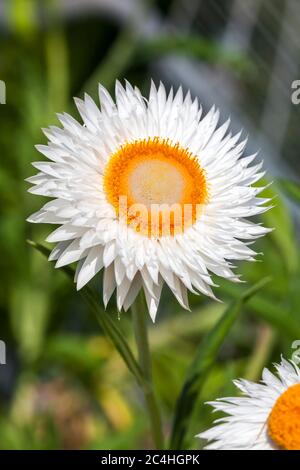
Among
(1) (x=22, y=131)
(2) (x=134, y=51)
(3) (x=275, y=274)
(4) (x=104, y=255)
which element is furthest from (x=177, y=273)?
(2) (x=134, y=51)

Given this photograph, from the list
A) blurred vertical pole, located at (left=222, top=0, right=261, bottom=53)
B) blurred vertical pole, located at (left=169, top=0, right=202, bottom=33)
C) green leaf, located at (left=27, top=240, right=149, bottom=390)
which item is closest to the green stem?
green leaf, located at (left=27, top=240, right=149, bottom=390)

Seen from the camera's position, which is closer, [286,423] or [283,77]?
[286,423]

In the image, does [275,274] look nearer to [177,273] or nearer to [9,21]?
[177,273]

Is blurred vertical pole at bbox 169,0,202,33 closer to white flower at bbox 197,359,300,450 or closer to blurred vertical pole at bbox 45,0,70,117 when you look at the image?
blurred vertical pole at bbox 45,0,70,117

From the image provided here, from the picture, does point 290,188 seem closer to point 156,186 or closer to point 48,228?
point 156,186

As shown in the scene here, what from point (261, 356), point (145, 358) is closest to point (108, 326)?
point (145, 358)
